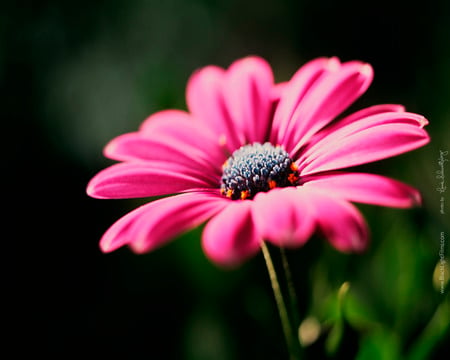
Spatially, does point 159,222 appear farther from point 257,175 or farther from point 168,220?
point 257,175

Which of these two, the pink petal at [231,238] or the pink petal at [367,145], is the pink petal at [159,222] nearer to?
the pink petal at [231,238]

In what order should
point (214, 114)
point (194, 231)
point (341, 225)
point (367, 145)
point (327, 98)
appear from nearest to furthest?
point (341, 225) → point (367, 145) → point (327, 98) → point (214, 114) → point (194, 231)

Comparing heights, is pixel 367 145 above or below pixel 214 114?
below

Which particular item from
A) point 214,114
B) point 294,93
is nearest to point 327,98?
point 294,93

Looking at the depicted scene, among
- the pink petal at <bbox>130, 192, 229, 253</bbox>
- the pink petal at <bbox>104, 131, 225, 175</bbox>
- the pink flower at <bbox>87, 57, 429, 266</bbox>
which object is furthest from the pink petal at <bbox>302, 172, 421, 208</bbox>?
the pink petal at <bbox>104, 131, 225, 175</bbox>

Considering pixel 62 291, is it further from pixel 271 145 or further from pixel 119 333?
pixel 271 145

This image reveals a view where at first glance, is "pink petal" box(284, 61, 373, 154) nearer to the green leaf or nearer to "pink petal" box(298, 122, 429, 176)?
"pink petal" box(298, 122, 429, 176)
